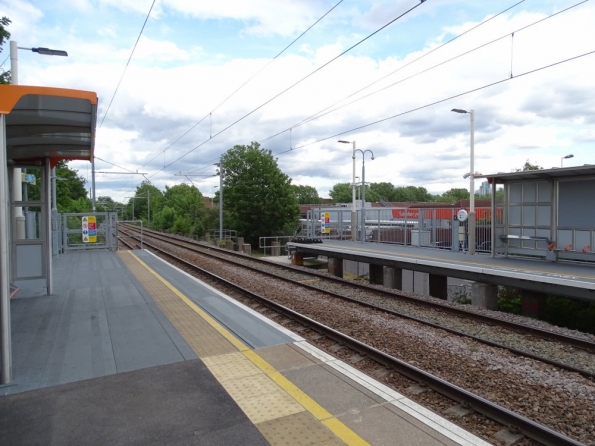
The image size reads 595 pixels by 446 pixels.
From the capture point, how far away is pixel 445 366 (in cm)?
626

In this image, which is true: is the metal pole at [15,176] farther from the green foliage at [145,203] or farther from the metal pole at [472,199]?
the green foliage at [145,203]

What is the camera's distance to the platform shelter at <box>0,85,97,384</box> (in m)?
4.72

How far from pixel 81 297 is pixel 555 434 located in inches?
363

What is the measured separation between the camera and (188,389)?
187 inches

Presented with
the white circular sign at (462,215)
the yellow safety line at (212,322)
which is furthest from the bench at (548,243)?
the yellow safety line at (212,322)

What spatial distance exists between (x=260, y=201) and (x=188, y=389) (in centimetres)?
3882

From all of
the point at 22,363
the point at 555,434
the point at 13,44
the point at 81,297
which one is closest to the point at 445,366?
the point at 555,434

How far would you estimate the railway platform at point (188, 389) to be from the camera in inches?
151

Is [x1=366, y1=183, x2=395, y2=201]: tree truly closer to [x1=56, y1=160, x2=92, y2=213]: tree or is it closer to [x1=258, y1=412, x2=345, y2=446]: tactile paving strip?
[x1=56, y1=160, x2=92, y2=213]: tree

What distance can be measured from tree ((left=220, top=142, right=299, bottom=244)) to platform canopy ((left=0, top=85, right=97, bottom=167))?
114 ft

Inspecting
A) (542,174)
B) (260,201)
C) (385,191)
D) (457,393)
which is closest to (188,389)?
(457,393)

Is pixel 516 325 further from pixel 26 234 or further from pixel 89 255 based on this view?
pixel 89 255

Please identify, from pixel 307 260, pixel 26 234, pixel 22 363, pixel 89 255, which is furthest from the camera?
pixel 307 260

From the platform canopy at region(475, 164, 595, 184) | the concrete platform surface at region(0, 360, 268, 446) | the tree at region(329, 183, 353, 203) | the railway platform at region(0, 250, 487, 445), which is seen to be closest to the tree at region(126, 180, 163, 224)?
the tree at region(329, 183, 353, 203)
